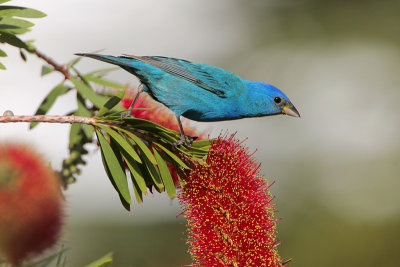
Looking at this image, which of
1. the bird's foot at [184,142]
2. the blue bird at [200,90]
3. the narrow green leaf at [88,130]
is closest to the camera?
the bird's foot at [184,142]

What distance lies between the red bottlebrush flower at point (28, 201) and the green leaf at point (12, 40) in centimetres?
46

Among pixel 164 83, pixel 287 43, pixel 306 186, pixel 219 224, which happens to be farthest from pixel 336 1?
pixel 219 224

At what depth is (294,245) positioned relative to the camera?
5.92 m

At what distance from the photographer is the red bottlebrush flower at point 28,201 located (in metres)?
1.65

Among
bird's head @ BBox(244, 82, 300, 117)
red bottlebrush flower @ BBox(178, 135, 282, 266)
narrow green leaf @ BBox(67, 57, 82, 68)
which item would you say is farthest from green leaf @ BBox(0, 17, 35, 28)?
bird's head @ BBox(244, 82, 300, 117)

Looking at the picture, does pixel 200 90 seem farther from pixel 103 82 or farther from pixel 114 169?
pixel 114 169

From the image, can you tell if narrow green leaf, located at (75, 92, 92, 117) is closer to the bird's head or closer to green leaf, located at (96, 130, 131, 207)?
green leaf, located at (96, 130, 131, 207)

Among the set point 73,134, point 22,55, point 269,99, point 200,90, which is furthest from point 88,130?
point 269,99

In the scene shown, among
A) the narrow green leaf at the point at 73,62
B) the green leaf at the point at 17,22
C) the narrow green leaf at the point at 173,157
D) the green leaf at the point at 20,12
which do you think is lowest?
the narrow green leaf at the point at 173,157

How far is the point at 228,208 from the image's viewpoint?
6.45 ft

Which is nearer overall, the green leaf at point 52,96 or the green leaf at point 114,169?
the green leaf at point 114,169

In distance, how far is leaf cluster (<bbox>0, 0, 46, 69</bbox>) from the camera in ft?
6.35

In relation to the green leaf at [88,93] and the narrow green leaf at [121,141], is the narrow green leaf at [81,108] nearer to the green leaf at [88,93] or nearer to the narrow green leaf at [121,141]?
the green leaf at [88,93]

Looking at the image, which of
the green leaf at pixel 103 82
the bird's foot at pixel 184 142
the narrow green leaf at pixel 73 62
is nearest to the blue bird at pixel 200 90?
the green leaf at pixel 103 82
